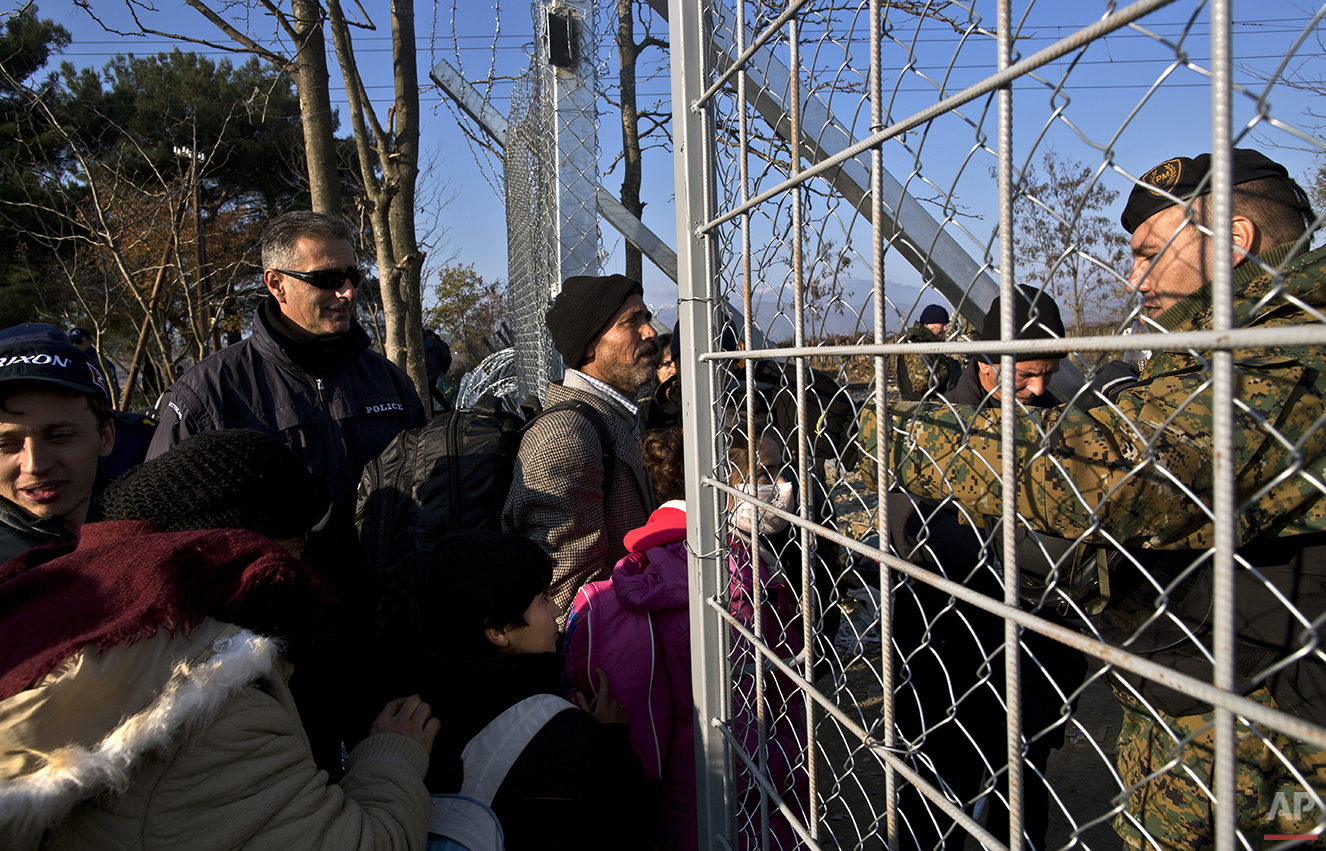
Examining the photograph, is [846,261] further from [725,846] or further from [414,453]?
[414,453]

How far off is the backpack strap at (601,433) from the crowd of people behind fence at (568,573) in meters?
0.01

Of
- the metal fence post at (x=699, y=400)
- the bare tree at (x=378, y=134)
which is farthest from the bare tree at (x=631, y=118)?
the metal fence post at (x=699, y=400)

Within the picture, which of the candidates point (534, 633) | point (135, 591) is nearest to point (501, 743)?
point (534, 633)

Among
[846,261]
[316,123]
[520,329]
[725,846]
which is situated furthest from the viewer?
[520,329]

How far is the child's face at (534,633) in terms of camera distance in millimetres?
1696

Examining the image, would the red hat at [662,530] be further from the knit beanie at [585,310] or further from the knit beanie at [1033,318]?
the knit beanie at [1033,318]

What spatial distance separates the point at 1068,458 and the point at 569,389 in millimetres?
1666

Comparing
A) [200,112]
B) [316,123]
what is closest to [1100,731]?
[316,123]

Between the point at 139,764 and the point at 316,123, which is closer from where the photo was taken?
the point at 139,764

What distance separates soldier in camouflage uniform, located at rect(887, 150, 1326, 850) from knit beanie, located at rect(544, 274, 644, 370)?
1442mm

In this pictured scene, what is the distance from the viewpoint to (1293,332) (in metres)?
0.59

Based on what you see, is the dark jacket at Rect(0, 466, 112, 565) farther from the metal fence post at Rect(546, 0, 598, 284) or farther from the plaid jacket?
the metal fence post at Rect(546, 0, 598, 284)

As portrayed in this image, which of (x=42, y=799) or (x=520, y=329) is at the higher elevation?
(x=520, y=329)

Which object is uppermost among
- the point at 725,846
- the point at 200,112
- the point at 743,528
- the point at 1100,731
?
the point at 200,112
